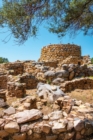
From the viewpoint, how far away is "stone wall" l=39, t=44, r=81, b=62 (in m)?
26.6

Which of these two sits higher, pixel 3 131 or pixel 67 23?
pixel 67 23

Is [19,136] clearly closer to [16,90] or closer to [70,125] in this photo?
[70,125]

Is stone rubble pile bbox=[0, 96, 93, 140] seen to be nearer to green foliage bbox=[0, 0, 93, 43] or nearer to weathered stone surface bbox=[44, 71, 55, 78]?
green foliage bbox=[0, 0, 93, 43]

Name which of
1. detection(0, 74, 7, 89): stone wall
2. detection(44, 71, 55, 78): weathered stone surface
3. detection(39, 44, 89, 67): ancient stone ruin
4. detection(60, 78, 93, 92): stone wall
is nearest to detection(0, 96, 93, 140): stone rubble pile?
detection(60, 78, 93, 92): stone wall

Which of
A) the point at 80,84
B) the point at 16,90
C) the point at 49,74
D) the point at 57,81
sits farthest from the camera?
the point at 49,74

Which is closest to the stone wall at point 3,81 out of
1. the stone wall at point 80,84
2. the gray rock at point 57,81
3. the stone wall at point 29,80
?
the stone wall at point 29,80

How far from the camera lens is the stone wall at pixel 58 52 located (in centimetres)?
2662

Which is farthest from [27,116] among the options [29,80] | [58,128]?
[29,80]

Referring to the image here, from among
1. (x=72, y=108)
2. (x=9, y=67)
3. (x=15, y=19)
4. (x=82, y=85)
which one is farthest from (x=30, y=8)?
(x=9, y=67)

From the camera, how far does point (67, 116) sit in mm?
5520

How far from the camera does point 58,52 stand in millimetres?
26781

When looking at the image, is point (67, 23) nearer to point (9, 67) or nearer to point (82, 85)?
point (82, 85)

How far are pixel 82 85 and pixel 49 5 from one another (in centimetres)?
731

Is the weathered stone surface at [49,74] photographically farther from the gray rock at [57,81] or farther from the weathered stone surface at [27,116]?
the weathered stone surface at [27,116]
